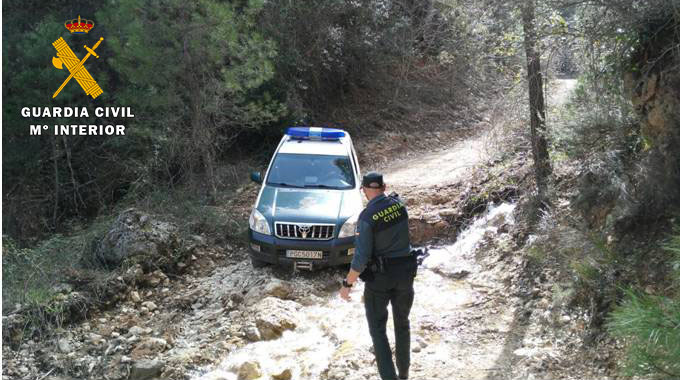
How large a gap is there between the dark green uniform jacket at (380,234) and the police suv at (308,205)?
11.5ft

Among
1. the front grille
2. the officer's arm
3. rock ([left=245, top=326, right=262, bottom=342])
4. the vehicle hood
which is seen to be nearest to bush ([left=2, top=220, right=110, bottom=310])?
rock ([left=245, top=326, right=262, bottom=342])

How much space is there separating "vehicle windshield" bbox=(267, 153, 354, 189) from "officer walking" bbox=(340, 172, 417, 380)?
436cm

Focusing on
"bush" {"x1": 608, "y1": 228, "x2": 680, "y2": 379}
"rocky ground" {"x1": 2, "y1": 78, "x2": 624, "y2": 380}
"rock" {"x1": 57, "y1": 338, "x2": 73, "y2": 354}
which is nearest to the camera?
"bush" {"x1": 608, "y1": 228, "x2": 680, "y2": 379}

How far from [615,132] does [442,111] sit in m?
12.5

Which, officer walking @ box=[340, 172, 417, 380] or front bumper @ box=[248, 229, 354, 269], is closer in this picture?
officer walking @ box=[340, 172, 417, 380]

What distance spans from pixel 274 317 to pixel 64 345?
261 cm

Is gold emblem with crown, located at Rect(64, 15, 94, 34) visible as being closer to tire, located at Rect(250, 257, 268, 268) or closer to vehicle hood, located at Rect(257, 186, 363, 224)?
vehicle hood, located at Rect(257, 186, 363, 224)

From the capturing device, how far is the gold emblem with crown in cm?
1450

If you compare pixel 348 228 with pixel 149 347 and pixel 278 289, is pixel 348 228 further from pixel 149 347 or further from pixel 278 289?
pixel 149 347

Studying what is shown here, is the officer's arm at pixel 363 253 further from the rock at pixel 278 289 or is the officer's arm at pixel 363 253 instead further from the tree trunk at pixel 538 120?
the tree trunk at pixel 538 120

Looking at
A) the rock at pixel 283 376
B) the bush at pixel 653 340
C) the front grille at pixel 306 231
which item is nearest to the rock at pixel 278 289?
the front grille at pixel 306 231

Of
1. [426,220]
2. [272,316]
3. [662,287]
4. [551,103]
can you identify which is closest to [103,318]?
[272,316]

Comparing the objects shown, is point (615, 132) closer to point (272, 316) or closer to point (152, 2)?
point (272, 316)

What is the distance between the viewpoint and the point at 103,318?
27.0 feet
